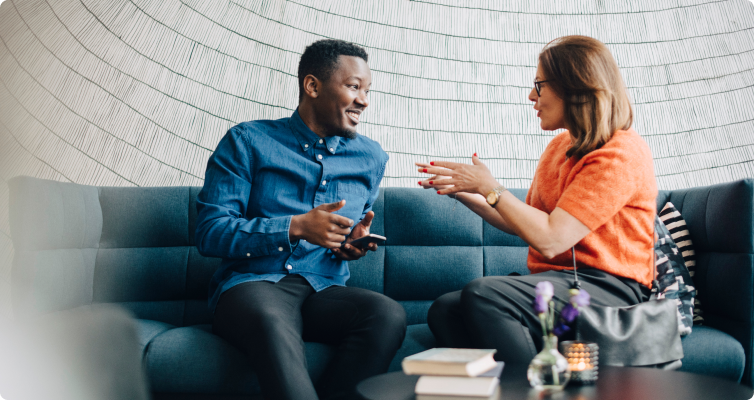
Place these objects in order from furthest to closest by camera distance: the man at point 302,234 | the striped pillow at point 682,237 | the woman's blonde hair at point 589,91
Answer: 1. the striped pillow at point 682,237
2. the woman's blonde hair at point 589,91
3. the man at point 302,234

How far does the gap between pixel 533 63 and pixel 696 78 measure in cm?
75

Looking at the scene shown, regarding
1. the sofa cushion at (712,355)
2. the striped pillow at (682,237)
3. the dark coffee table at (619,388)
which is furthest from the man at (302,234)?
the striped pillow at (682,237)

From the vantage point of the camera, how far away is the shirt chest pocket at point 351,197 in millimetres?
1702

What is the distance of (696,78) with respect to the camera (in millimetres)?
2324

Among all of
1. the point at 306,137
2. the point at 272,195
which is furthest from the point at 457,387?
the point at 306,137

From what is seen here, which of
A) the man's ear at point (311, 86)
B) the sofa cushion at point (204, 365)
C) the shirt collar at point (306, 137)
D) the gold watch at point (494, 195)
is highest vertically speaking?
the man's ear at point (311, 86)

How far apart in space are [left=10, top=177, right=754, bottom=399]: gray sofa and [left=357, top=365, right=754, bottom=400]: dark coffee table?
606 mm

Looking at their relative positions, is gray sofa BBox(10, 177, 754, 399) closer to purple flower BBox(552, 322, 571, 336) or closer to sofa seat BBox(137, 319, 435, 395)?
sofa seat BBox(137, 319, 435, 395)

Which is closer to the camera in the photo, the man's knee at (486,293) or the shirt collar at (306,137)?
the man's knee at (486,293)

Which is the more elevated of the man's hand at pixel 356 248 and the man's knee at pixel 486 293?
the man's hand at pixel 356 248

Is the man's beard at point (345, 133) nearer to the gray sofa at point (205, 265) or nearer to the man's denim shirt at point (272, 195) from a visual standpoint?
the man's denim shirt at point (272, 195)

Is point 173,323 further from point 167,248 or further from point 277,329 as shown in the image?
point 277,329

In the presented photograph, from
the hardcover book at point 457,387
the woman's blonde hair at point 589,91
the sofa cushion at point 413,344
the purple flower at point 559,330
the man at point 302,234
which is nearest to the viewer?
the hardcover book at point 457,387

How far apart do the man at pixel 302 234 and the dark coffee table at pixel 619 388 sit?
36cm
